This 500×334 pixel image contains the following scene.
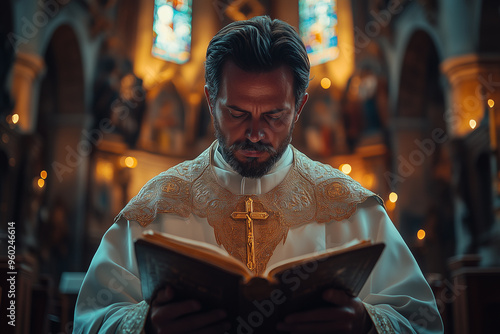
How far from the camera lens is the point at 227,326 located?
1705 millimetres

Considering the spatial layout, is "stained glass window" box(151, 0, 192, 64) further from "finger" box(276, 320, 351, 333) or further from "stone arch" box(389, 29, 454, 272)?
"finger" box(276, 320, 351, 333)

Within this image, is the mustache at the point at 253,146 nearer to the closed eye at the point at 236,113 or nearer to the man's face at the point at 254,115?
the man's face at the point at 254,115

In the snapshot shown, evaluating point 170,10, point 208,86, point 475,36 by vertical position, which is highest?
point 170,10

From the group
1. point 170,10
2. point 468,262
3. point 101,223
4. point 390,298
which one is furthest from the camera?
point 170,10

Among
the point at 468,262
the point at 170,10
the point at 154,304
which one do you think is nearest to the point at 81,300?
the point at 154,304

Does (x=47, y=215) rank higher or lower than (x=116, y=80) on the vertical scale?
lower

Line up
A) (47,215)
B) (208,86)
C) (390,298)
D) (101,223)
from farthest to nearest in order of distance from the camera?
(101,223) < (47,215) < (208,86) < (390,298)

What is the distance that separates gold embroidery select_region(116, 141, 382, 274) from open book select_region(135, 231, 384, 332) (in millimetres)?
627

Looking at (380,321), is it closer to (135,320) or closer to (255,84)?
(135,320)

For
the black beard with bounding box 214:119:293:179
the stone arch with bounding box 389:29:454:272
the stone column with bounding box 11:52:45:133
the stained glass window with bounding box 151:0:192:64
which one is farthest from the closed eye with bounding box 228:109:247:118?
the stained glass window with bounding box 151:0:192:64

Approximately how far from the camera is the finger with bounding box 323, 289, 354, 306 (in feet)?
5.63

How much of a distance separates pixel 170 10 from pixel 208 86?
15810mm

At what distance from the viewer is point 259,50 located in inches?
92.4

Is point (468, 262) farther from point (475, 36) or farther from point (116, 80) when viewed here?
point (116, 80)
